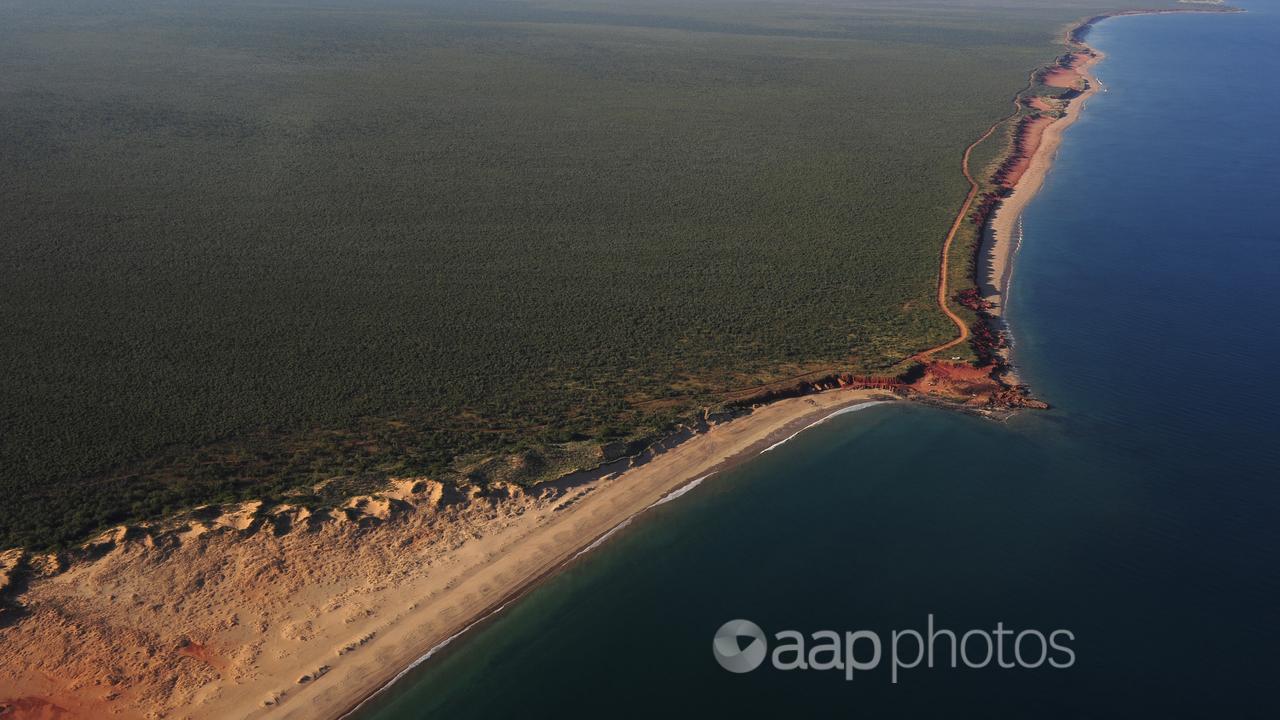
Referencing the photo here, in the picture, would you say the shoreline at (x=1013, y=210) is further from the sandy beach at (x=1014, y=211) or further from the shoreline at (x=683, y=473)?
the shoreline at (x=683, y=473)

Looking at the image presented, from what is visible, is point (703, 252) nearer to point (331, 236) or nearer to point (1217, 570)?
point (331, 236)

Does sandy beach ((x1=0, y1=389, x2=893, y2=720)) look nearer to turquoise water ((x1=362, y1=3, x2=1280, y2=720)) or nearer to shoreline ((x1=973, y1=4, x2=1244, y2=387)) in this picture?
turquoise water ((x1=362, y1=3, x2=1280, y2=720))

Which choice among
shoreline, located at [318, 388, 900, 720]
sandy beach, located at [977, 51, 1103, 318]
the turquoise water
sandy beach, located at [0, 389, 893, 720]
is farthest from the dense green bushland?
the turquoise water

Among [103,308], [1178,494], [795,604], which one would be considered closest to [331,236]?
[103,308]

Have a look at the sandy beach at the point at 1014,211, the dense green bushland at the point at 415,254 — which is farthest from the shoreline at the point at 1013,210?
the dense green bushland at the point at 415,254

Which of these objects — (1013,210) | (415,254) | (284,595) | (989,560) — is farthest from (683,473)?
(1013,210)

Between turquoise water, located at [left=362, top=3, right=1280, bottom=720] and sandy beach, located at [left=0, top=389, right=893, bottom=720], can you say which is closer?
sandy beach, located at [left=0, top=389, right=893, bottom=720]
